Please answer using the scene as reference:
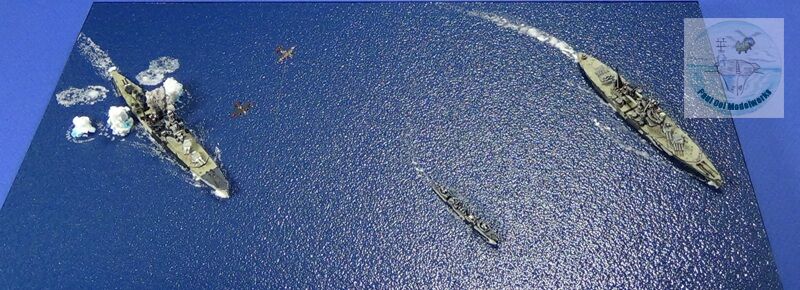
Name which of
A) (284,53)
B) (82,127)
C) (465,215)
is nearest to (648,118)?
(465,215)

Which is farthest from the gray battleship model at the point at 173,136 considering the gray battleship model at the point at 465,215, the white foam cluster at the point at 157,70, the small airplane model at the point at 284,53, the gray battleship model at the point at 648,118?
the gray battleship model at the point at 648,118

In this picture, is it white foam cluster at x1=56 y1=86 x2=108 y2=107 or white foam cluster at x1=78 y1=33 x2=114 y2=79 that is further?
white foam cluster at x1=78 y1=33 x2=114 y2=79

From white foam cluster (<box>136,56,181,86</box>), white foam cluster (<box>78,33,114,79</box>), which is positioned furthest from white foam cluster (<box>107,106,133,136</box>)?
white foam cluster (<box>78,33,114,79</box>)

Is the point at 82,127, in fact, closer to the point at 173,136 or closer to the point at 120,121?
the point at 120,121

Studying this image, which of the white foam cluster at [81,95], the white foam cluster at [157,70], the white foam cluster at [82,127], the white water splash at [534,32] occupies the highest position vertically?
the white water splash at [534,32]

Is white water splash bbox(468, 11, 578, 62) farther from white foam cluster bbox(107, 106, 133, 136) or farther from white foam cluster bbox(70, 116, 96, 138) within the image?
white foam cluster bbox(70, 116, 96, 138)

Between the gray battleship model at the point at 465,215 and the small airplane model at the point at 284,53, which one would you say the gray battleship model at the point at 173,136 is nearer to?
the small airplane model at the point at 284,53

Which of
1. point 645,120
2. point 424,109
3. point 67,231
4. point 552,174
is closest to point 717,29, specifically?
point 645,120
